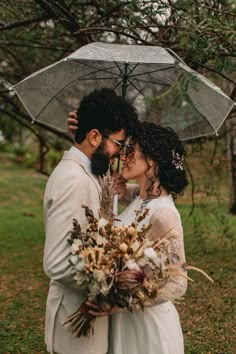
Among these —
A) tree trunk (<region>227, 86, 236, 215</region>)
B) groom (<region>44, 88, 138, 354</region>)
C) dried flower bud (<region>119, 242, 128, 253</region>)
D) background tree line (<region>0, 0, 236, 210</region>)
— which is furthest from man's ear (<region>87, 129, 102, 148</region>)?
tree trunk (<region>227, 86, 236, 215</region>)

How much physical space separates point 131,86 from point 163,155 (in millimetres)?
1504

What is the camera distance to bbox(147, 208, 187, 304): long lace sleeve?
237cm

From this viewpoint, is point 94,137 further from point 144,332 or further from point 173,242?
point 144,332

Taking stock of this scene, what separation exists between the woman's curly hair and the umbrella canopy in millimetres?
436

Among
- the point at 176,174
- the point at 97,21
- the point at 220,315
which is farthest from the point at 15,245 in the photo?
the point at 176,174

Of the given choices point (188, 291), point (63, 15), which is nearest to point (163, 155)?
point (63, 15)

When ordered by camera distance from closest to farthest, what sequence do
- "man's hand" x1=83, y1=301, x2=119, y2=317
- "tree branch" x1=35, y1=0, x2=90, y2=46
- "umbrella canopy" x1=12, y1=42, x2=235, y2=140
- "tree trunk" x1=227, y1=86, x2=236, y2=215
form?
"man's hand" x1=83, y1=301, x2=119, y2=317 → "umbrella canopy" x1=12, y1=42, x2=235, y2=140 → "tree branch" x1=35, y1=0, x2=90, y2=46 → "tree trunk" x1=227, y1=86, x2=236, y2=215

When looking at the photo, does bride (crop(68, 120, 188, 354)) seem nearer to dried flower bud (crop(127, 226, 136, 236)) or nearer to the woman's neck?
the woman's neck

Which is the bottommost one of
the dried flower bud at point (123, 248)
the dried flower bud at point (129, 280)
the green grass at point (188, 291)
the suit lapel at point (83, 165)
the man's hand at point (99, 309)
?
the green grass at point (188, 291)

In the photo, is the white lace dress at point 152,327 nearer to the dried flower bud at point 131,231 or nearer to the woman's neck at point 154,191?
the woman's neck at point 154,191

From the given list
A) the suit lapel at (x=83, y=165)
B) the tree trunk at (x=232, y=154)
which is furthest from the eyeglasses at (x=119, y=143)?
the tree trunk at (x=232, y=154)

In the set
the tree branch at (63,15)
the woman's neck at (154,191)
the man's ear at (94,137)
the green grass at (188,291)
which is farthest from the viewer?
the green grass at (188,291)

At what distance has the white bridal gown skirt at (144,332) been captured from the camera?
8.78 feet

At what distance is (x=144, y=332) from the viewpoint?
269 cm
